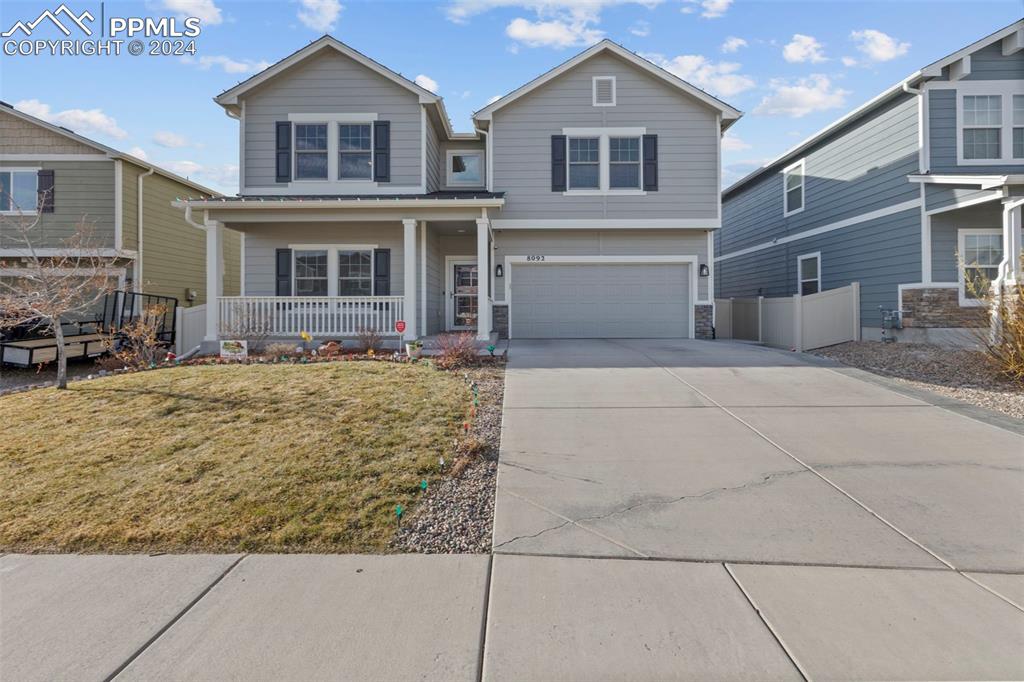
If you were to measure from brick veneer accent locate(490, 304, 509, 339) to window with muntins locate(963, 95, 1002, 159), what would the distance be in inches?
437

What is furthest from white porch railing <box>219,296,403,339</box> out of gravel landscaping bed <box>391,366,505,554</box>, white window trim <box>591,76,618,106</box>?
white window trim <box>591,76,618,106</box>

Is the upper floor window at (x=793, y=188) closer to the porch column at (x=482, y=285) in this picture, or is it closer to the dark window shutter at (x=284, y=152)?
the porch column at (x=482, y=285)

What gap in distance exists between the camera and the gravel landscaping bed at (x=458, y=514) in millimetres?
3803

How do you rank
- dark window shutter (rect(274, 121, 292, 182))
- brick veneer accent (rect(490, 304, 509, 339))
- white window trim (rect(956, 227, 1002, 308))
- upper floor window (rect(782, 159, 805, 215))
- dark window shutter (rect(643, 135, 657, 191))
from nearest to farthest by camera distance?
white window trim (rect(956, 227, 1002, 308))
dark window shutter (rect(274, 121, 292, 182))
dark window shutter (rect(643, 135, 657, 191))
brick veneer accent (rect(490, 304, 509, 339))
upper floor window (rect(782, 159, 805, 215))

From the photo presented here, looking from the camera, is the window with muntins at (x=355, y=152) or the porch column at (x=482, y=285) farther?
the window with muntins at (x=355, y=152)

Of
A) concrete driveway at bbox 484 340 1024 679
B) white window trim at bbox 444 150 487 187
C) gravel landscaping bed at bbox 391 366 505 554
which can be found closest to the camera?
concrete driveway at bbox 484 340 1024 679

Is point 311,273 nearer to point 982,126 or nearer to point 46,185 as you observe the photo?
point 46,185

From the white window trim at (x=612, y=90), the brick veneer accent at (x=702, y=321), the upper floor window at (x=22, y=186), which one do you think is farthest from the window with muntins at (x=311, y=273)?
the brick veneer accent at (x=702, y=321)

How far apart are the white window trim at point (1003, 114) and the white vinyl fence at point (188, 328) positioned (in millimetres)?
17810

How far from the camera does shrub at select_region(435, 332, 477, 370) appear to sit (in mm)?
9461

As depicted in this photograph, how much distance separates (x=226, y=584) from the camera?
3.30 metres

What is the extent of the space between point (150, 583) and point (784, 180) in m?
20.2

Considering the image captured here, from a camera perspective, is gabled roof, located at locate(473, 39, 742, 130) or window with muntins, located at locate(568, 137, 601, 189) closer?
gabled roof, located at locate(473, 39, 742, 130)

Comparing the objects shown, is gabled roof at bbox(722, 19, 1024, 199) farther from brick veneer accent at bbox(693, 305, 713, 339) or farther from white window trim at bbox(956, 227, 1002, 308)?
brick veneer accent at bbox(693, 305, 713, 339)
